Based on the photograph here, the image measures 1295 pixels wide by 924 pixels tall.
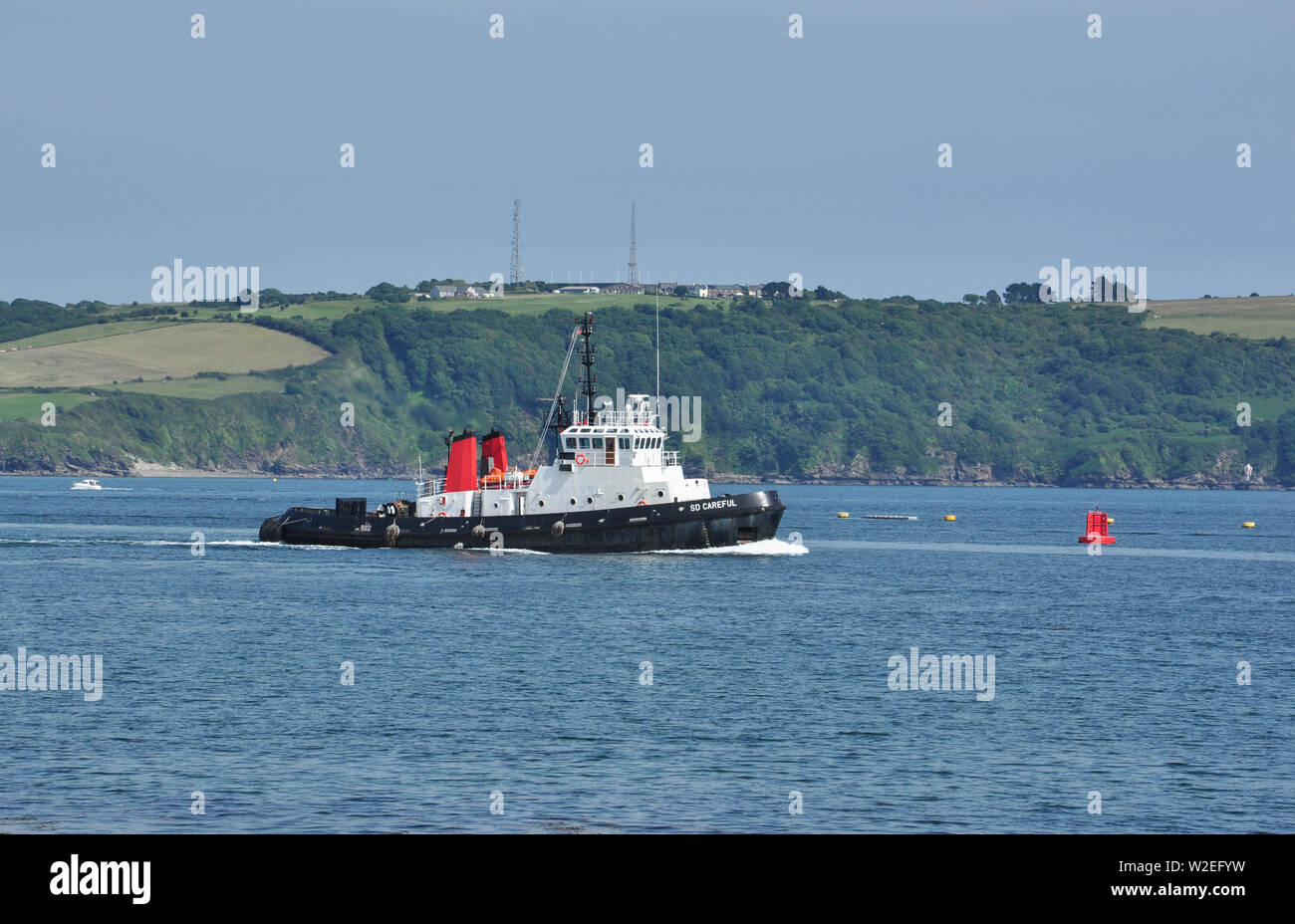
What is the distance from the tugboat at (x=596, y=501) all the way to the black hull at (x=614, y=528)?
5 centimetres

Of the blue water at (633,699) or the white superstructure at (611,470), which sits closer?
the blue water at (633,699)

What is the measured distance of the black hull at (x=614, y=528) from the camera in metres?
80.9

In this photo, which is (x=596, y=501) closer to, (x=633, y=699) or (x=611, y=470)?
(x=611, y=470)

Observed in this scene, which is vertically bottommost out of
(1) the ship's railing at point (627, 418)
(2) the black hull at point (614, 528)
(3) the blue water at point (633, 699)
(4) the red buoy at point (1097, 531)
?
(3) the blue water at point (633, 699)

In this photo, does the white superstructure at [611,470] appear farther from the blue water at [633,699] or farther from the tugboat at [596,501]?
the blue water at [633,699]

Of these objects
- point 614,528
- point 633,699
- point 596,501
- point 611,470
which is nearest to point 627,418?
point 611,470

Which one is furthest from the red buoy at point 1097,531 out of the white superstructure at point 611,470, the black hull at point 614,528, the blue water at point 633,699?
the white superstructure at point 611,470

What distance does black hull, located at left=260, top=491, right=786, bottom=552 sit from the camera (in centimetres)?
8088

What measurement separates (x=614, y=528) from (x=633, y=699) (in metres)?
41.1

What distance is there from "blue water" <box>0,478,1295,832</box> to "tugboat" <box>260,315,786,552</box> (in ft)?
7.12
